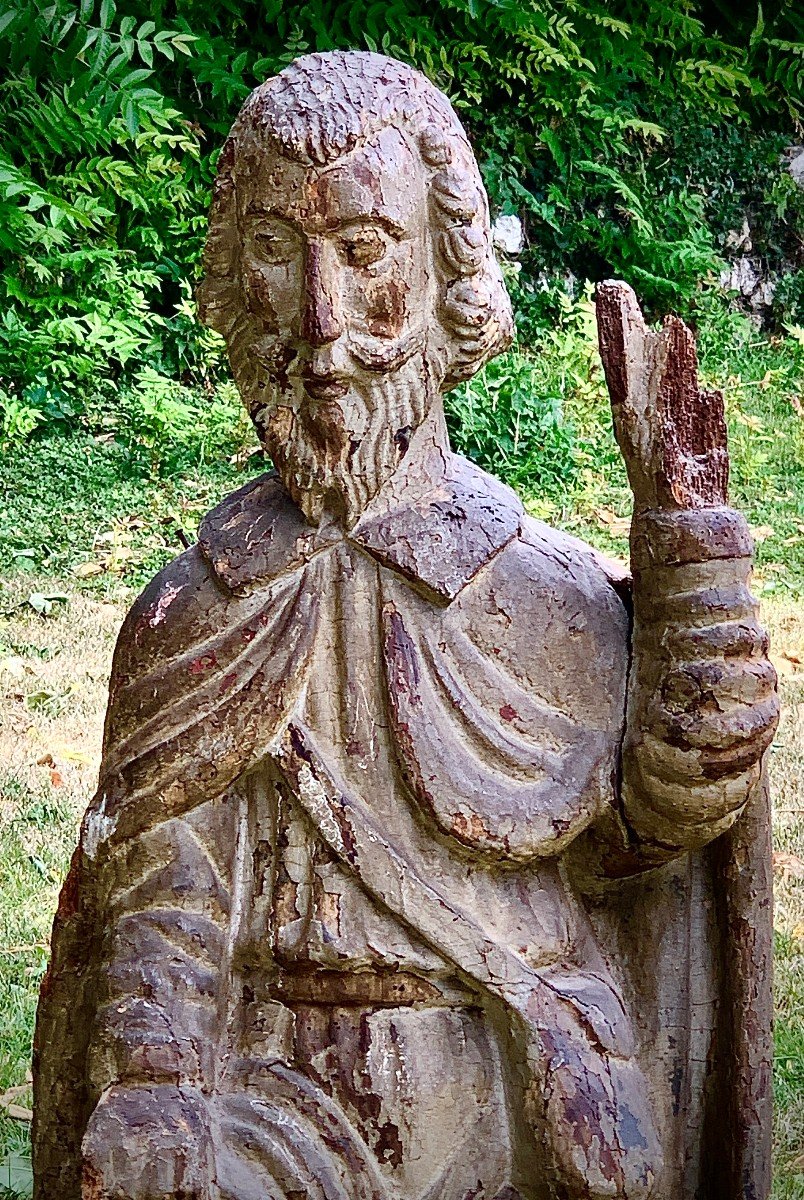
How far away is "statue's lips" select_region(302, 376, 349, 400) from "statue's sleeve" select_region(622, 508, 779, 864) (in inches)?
18.0

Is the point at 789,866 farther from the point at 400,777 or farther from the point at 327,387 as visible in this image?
the point at 327,387

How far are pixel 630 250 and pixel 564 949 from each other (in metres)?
7.18

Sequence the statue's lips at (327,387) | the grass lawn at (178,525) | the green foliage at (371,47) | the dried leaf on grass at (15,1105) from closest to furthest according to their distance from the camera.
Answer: the statue's lips at (327,387) → the dried leaf on grass at (15,1105) → the grass lawn at (178,525) → the green foliage at (371,47)

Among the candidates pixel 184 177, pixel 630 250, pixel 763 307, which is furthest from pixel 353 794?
pixel 763 307

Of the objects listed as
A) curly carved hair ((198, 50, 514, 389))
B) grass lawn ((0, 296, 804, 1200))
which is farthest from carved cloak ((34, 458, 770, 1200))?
grass lawn ((0, 296, 804, 1200))

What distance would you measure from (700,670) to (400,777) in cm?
46

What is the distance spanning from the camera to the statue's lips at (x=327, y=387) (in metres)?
2.26

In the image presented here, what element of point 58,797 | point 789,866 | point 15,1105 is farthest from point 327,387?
point 58,797

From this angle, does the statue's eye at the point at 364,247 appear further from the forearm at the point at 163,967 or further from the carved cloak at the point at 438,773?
the forearm at the point at 163,967

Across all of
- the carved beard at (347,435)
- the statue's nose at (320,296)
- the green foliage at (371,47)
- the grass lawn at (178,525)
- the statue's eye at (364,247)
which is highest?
the green foliage at (371,47)

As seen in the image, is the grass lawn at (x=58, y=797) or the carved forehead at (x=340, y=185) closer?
the carved forehead at (x=340, y=185)

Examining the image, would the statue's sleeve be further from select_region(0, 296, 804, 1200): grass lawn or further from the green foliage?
the green foliage

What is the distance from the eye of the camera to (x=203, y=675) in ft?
7.75

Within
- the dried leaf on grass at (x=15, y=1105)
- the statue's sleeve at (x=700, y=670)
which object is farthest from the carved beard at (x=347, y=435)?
the dried leaf on grass at (x=15, y=1105)
